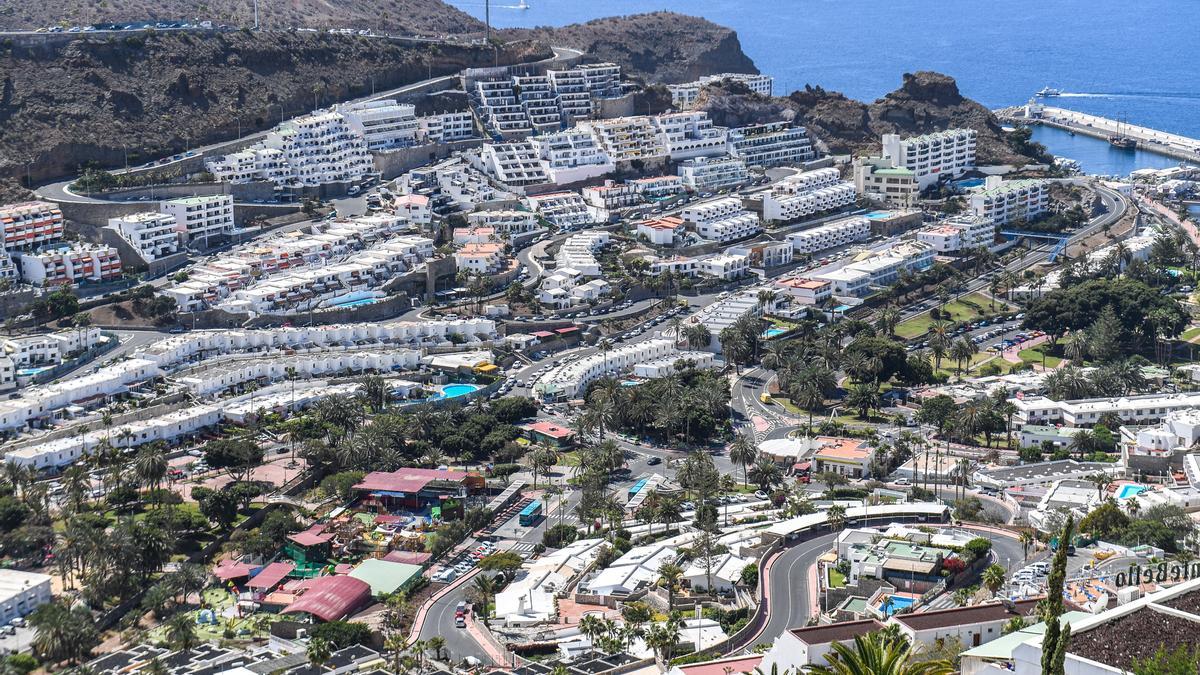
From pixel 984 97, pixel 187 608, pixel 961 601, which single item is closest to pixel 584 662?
pixel 961 601

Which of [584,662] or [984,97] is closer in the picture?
[584,662]

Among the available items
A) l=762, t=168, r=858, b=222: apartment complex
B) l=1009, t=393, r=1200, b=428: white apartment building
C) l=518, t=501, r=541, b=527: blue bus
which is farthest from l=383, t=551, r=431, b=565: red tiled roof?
l=762, t=168, r=858, b=222: apartment complex

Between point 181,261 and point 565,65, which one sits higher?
point 565,65

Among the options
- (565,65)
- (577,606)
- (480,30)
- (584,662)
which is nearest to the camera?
(584,662)

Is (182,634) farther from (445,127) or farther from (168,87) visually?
(445,127)

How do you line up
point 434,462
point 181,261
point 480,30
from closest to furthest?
1. point 434,462
2. point 181,261
3. point 480,30

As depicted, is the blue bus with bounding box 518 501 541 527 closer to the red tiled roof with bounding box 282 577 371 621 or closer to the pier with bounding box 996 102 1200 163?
the red tiled roof with bounding box 282 577 371 621

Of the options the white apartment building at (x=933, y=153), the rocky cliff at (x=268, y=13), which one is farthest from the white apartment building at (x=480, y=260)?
the rocky cliff at (x=268, y=13)

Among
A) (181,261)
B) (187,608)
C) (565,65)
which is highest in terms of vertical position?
(565,65)

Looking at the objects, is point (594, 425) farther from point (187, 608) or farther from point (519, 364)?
point (187, 608)

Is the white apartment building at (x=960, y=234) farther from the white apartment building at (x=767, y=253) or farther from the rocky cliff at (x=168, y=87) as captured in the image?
the rocky cliff at (x=168, y=87)
